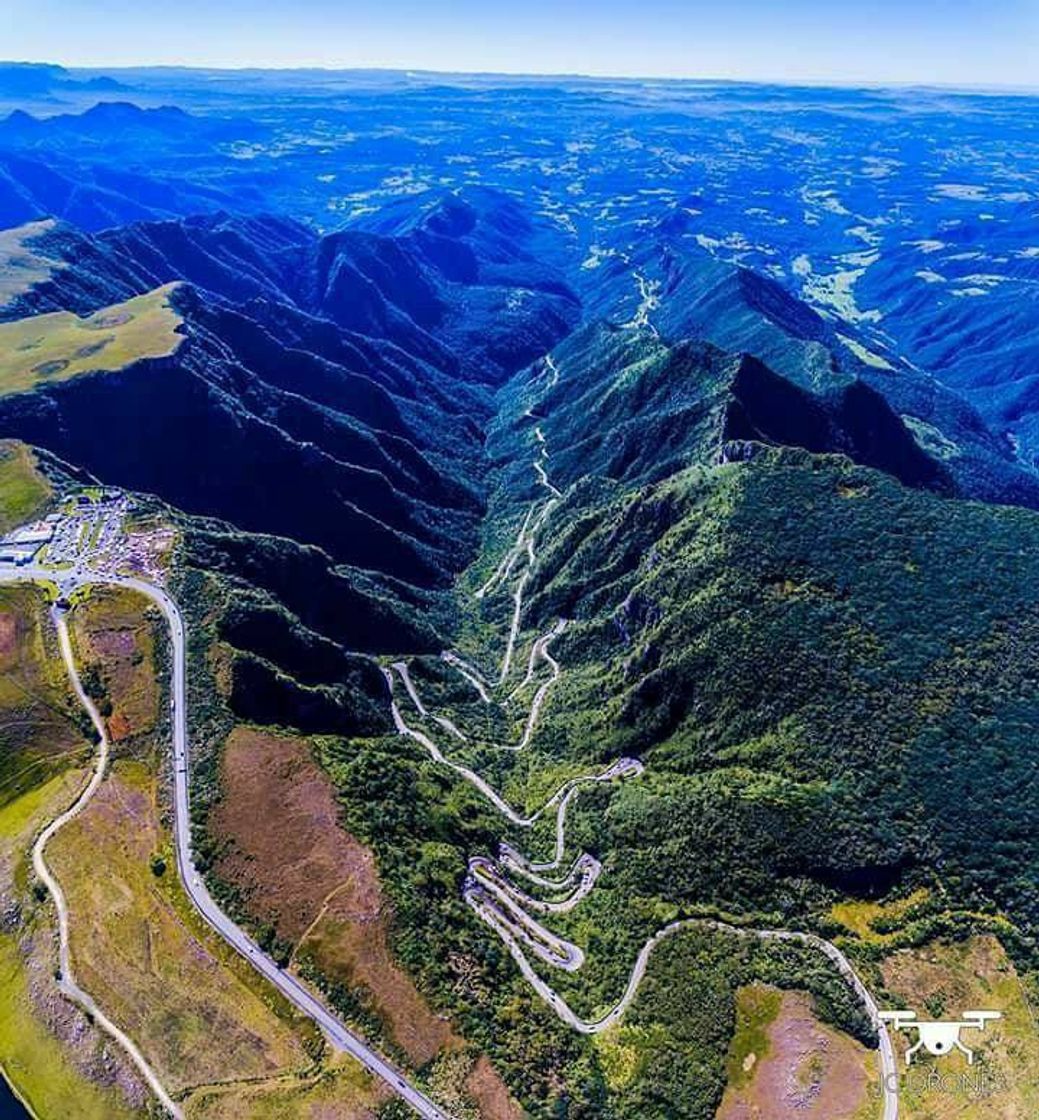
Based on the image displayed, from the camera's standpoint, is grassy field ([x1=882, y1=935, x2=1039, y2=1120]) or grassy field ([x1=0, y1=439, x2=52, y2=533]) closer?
grassy field ([x1=882, y1=935, x2=1039, y2=1120])

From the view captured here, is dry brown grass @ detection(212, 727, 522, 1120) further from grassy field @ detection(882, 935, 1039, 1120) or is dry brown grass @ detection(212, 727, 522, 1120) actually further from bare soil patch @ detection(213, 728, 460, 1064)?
grassy field @ detection(882, 935, 1039, 1120)

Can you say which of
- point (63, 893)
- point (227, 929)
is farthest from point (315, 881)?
point (63, 893)

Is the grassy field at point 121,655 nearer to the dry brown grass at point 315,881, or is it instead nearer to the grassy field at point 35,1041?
the dry brown grass at point 315,881

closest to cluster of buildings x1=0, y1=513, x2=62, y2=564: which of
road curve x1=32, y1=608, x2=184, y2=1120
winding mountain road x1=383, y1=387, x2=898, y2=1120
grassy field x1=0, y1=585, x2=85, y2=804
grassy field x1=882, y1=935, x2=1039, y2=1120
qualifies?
grassy field x1=0, y1=585, x2=85, y2=804

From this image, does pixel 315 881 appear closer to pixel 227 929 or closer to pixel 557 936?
pixel 227 929

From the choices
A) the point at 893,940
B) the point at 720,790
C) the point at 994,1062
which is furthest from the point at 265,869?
the point at 994,1062

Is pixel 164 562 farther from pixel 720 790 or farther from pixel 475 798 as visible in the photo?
pixel 720 790

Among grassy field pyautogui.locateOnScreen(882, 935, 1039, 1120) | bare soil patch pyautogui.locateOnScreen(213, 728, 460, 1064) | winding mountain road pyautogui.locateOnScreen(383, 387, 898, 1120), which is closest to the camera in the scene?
grassy field pyautogui.locateOnScreen(882, 935, 1039, 1120)
